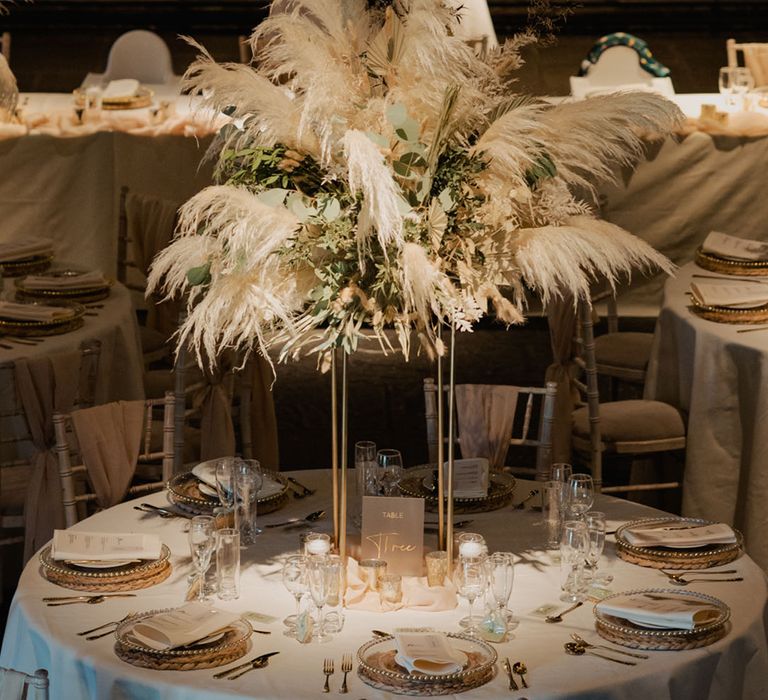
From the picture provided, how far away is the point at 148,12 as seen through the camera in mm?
13938

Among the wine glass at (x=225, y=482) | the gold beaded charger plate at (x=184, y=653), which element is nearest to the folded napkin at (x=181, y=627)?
the gold beaded charger plate at (x=184, y=653)

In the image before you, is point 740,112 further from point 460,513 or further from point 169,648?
point 169,648

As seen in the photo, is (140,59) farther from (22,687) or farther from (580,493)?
(22,687)

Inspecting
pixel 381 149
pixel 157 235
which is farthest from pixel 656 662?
pixel 157 235

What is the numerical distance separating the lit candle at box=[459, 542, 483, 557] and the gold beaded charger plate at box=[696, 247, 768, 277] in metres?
2.89

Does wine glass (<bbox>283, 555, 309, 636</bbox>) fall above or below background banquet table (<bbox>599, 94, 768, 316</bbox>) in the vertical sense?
below

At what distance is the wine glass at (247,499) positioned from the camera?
3.13m

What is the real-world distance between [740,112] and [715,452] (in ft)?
10.5

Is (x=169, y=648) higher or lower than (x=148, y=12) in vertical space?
lower

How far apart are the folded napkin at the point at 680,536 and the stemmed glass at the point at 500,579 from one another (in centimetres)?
51

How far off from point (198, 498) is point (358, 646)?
89cm

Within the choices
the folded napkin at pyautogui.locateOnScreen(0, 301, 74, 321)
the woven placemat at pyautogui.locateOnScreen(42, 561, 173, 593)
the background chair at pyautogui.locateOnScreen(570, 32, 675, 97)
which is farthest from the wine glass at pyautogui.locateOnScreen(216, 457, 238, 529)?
the background chair at pyautogui.locateOnScreen(570, 32, 675, 97)

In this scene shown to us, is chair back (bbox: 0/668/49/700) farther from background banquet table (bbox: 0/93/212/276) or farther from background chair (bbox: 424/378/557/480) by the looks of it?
background banquet table (bbox: 0/93/212/276)

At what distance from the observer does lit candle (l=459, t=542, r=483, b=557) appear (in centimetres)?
276
